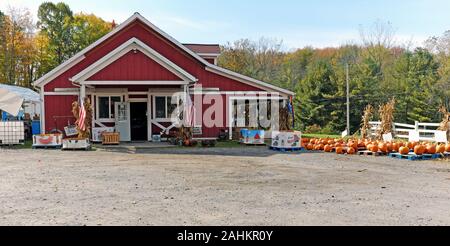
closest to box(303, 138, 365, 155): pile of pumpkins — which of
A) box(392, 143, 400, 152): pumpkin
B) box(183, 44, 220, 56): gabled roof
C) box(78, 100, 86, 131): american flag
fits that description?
box(392, 143, 400, 152): pumpkin

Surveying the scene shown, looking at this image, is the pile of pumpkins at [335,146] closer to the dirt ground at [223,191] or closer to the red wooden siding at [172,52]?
the dirt ground at [223,191]

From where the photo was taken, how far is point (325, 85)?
42.6 m

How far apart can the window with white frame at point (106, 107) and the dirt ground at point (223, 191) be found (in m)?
7.94

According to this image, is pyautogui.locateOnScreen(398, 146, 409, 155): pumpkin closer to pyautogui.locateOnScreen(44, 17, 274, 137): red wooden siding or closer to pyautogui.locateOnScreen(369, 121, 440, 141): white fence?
pyautogui.locateOnScreen(369, 121, 440, 141): white fence

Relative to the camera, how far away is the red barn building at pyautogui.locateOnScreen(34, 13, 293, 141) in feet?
62.8

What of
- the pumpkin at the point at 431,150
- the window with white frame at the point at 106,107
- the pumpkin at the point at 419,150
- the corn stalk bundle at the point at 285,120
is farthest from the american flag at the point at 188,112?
the pumpkin at the point at 431,150

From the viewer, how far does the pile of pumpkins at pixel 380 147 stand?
13.9 meters

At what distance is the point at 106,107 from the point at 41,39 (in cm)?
3347

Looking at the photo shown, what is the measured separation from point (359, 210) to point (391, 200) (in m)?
1.14

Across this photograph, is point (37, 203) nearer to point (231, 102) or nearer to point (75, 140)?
point (75, 140)

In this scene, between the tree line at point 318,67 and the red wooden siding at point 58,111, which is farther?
the tree line at point 318,67

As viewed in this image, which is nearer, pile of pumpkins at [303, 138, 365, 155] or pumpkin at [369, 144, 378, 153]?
pumpkin at [369, 144, 378, 153]

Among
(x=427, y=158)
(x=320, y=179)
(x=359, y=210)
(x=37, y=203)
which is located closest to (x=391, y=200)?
(x=359, y=210)

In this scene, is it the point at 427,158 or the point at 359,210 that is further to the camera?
the point at 427,158
